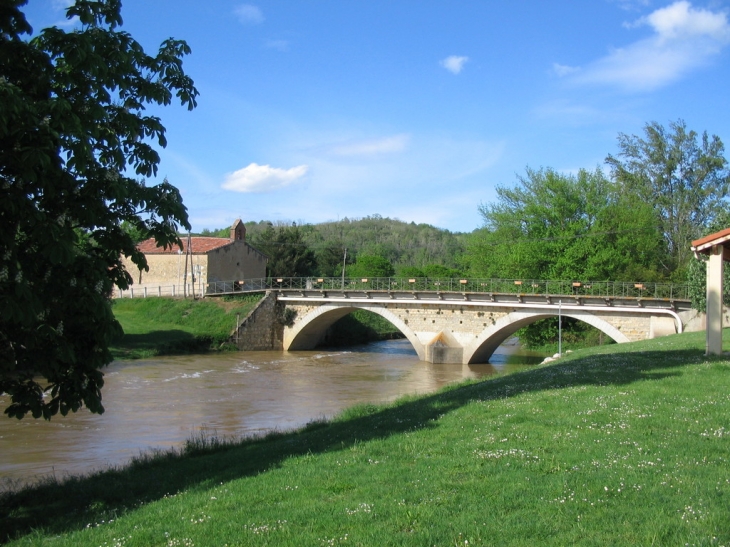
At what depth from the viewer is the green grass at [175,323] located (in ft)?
113

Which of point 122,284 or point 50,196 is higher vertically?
point 50,196

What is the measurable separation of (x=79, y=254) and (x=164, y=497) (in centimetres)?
275

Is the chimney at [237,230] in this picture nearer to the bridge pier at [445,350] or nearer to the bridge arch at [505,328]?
the bridge pier at [445,350]

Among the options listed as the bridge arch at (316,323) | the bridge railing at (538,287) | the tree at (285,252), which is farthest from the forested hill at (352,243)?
the bridge arch at (316,323)

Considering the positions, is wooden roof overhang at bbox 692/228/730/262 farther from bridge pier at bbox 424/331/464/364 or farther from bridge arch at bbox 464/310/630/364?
bridge pier at bbox 424/331/464/364

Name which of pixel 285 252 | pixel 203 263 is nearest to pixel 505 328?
pixel 203 263

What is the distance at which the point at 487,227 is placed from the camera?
43.9 meters

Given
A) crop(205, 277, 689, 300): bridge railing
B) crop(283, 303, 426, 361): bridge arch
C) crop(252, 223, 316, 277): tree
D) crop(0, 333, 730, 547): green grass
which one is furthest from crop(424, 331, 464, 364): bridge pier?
crop(252, 223, 316, 277): tree

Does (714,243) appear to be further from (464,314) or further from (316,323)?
(316,323)

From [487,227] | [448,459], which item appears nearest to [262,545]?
[448,459]

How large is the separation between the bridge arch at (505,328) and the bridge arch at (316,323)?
3.68 m

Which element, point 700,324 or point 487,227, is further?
point 487,227

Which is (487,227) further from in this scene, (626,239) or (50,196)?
(50,196)

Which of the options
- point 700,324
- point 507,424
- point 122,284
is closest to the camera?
point 122,284
